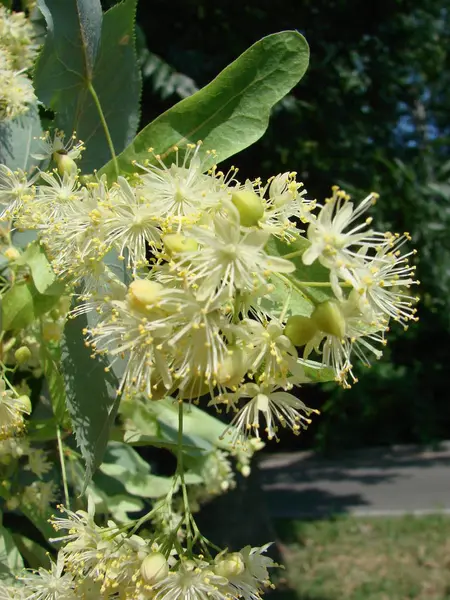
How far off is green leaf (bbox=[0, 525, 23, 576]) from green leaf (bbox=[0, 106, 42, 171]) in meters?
0.67

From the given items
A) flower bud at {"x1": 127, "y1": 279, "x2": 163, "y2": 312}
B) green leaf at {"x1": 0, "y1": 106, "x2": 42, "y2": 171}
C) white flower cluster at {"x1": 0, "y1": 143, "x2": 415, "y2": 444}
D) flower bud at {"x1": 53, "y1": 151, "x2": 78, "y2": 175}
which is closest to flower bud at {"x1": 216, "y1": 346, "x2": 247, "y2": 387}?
white flower cluster at {"x1": 0, "y1": 143, "x2": 415, "y2": 444}

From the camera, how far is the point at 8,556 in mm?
1206

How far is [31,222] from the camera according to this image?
3.44 feet

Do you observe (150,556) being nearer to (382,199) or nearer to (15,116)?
(15,116)

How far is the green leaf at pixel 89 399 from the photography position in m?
0.91

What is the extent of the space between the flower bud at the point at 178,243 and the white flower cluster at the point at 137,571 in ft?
1.34

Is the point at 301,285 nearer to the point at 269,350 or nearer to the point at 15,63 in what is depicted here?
the point at 269,350

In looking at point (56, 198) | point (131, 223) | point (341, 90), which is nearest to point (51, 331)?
point (56, 198)

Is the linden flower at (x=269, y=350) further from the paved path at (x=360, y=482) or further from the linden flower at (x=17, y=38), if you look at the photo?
the paved path at (x=360, y=482)

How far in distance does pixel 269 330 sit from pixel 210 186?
203 mm

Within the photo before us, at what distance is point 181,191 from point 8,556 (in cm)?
77

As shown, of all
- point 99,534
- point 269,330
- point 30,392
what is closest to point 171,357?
point 269,330

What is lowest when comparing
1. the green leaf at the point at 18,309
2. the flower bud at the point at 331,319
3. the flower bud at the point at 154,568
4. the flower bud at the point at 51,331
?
the flower bud at the point at 154,568

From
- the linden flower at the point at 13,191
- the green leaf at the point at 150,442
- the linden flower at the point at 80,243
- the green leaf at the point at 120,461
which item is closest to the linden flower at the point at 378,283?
the linden flower at the point at 80,243
